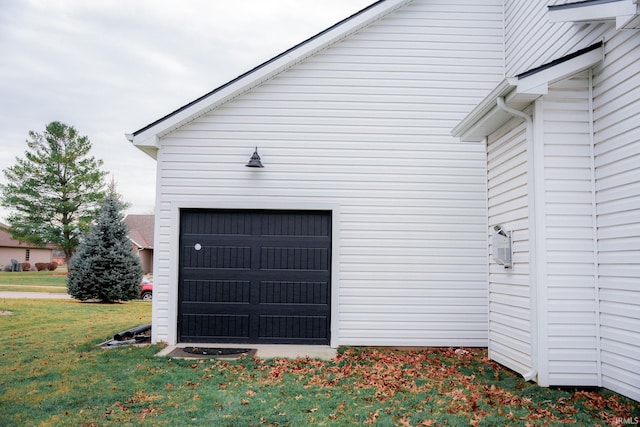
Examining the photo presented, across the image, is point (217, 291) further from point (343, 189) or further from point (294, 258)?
point (343, 189)

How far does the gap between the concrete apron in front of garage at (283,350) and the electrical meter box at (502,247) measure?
2.51m

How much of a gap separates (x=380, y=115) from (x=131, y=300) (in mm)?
12238

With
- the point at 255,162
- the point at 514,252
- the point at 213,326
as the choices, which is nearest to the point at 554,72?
the point at 514,252

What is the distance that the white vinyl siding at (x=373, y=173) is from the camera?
6.87 m

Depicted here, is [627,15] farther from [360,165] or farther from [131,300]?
[131,300]

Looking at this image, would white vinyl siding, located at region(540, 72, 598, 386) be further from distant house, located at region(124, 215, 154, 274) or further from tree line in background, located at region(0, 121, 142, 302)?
distant house, located at region(124, 215, 154, 274)

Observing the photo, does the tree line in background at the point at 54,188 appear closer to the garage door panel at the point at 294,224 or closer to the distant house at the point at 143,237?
the distant house at the point at 143,237

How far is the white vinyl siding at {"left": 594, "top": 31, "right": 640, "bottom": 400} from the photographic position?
13.4 feet

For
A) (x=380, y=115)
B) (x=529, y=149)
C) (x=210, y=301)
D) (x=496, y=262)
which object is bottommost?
(x=210, y=301)

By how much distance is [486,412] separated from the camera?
3.88 meters

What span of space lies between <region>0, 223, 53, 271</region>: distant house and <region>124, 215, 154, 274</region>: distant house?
7.56 metres

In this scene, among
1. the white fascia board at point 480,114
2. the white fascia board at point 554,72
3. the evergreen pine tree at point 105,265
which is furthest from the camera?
→ the evergreen pine tree at point 105,265

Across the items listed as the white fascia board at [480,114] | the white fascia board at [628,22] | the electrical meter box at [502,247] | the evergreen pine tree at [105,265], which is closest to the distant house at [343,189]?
the white fascia board at [480,114]

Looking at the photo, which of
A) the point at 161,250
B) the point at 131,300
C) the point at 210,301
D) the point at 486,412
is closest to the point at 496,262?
the point at 486,412
